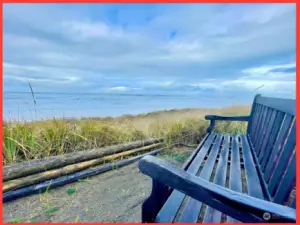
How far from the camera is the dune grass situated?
3084 mm

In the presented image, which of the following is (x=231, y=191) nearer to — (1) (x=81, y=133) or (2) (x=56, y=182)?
(2) (x=56, y=182)

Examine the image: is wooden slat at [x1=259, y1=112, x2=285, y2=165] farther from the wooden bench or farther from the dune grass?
the dune grass

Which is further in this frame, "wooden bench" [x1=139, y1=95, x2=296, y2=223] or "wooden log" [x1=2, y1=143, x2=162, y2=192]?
"wooden log" [x1=2, y1=143, x2=162, y2=192]

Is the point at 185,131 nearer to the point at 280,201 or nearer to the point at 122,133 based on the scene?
the point at 122,133

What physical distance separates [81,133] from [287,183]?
321 centimetres

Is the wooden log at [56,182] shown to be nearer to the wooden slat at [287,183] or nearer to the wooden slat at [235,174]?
the wooden slat at [235,174]

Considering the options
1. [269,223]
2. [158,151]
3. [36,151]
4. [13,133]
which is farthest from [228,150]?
[13,133]

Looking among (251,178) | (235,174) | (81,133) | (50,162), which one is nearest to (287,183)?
(251,178)

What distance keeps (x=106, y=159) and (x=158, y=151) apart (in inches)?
48.4

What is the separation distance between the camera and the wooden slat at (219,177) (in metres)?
1.46

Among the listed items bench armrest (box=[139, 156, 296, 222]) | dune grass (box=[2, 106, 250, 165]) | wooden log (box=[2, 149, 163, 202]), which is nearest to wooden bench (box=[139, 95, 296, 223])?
bench armrest (box=[139, 156, 296, 222])

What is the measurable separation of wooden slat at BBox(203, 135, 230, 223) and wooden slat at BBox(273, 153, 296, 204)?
0.39m

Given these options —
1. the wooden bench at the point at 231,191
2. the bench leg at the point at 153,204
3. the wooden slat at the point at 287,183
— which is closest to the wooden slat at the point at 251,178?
the wooden bench at the point at 231,191

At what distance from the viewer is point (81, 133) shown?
383 cm
